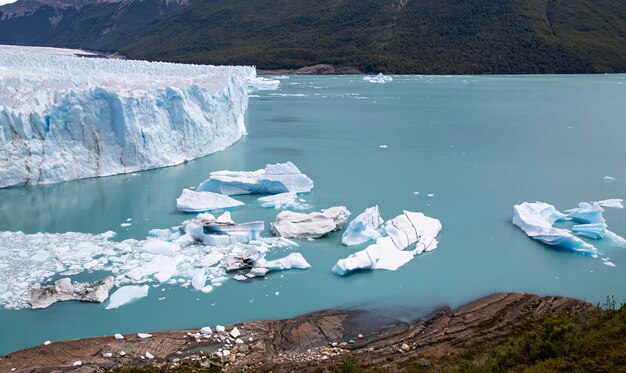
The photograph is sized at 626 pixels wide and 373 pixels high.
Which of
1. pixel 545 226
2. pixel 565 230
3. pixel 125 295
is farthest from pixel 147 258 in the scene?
pixel 565 230

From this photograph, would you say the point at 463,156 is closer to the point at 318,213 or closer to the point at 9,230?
the point at 318,213

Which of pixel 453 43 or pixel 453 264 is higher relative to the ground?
pixel 453 43

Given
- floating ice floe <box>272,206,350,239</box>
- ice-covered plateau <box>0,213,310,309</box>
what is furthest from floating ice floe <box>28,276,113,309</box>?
floating ice floe <box>272,206,350,239</box>

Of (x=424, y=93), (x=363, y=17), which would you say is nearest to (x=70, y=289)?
(x=424, y=93)

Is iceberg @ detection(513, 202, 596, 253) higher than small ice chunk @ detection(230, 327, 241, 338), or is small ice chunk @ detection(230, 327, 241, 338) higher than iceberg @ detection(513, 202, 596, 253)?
iceberg @ detection(513, 202, 596, 253)

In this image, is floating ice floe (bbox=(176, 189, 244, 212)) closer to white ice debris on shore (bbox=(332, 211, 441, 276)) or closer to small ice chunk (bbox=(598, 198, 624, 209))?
white ice debris on shore (bbox=(332, 211, 441, 276))

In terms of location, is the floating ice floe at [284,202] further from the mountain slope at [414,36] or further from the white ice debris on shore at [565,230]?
the mountain slope at [414,36]

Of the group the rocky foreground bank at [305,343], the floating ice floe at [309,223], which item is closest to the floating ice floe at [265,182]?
the floating ice floe at [309,223]
